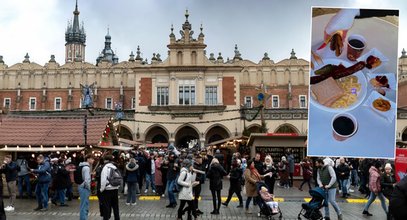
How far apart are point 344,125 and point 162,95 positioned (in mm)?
41337

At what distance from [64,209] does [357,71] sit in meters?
10.4

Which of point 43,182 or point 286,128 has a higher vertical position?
point 286,128

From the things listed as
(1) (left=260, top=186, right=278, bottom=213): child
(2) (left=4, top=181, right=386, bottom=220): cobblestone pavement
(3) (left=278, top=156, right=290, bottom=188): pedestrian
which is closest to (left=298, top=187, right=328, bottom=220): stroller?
(1) (left=260, top=186, right=278, bottom=213): child

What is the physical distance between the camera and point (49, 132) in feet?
61.2

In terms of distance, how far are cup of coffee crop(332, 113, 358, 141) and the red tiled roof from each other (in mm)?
12713

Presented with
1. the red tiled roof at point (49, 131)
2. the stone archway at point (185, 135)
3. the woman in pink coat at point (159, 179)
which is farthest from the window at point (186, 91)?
the woman in pink coat at point (159, 179)

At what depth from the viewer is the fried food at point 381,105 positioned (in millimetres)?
6517

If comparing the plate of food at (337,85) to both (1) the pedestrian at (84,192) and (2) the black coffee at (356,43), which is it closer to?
(2) the black coffee at (356,43)

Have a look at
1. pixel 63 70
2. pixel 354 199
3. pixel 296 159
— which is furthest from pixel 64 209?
pixel 63 70

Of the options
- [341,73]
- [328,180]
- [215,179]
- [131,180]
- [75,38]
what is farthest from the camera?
[75,38]

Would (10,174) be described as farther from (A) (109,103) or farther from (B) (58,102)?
(B) (58,102)

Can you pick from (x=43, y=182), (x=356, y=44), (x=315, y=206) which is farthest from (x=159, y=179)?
(x=356, y=44)

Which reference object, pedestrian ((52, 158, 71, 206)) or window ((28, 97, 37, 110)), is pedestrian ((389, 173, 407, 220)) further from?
window ((28, 97, 37, 110))

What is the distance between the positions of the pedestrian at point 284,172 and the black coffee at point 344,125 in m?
14.6
